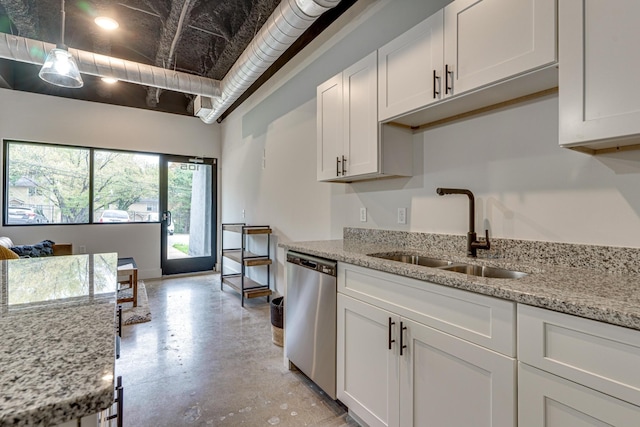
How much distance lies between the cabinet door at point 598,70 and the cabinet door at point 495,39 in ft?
0.21

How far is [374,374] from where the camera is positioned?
159 cm

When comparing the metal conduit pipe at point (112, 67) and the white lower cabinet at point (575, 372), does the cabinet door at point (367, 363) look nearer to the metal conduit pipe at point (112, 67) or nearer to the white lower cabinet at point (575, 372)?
the white lower cabinet at point (575, 372)

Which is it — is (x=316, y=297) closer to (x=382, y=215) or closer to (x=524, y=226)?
(x=382, y=215)

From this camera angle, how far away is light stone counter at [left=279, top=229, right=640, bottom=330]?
89cm

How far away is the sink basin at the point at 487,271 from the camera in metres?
1.50

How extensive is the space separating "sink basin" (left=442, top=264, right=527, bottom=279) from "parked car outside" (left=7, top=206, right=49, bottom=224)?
5.72 metres

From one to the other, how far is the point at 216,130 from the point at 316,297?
500 centimetres

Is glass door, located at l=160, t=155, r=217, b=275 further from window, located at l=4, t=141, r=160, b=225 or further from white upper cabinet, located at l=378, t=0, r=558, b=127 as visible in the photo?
white upper cabinet, located at l=378, t=0, r=558, b=127

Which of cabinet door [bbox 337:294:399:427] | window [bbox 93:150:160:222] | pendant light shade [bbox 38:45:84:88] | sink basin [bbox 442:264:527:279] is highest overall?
pendant light shade [bbox 38:45:84:88]

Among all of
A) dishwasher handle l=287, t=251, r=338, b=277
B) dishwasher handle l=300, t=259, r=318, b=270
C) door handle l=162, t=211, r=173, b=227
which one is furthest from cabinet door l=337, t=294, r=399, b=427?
door handle l=162, t=211, r=173, b=227

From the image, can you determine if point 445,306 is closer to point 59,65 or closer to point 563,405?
point 563,405

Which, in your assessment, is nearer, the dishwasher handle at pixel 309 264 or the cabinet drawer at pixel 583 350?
the cabinet drawer at pixel 583 350

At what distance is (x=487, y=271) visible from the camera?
5.27 ft

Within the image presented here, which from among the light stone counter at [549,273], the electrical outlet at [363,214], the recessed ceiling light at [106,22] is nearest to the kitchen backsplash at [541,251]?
the light stone counter at [549,273]
